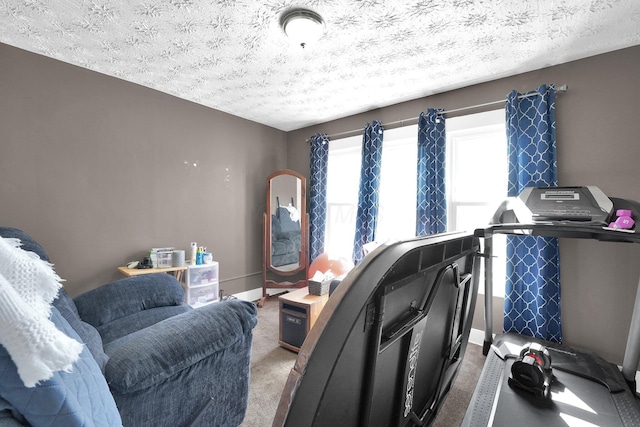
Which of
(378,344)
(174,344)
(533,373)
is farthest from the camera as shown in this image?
(533,373)

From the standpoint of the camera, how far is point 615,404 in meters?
1.37

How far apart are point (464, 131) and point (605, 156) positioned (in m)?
1.02

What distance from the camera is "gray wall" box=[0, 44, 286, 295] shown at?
208 cm

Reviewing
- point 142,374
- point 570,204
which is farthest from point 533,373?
point 142,374

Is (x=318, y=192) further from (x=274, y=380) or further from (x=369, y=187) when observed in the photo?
(x=274, y=380)

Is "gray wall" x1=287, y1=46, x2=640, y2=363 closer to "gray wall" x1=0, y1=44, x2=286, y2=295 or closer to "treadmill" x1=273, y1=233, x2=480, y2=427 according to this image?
"treadmill" x1=273, y1=233, x2=480, y2=427

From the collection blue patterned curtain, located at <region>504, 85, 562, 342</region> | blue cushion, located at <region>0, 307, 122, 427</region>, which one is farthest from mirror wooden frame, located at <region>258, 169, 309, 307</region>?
blue cushion, located at <region>0, 307, 122, 427</region>

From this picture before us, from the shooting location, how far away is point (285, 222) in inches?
142

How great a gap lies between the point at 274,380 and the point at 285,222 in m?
2.01

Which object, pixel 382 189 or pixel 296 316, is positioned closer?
pixel 296 316

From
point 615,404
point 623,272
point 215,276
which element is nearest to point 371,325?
point 615,404

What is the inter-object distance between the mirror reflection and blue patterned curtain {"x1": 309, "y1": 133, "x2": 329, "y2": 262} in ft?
0.61

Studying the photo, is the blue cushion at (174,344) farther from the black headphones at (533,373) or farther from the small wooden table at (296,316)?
the black headphones at (533,373)

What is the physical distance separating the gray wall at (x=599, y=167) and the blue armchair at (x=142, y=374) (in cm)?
248
